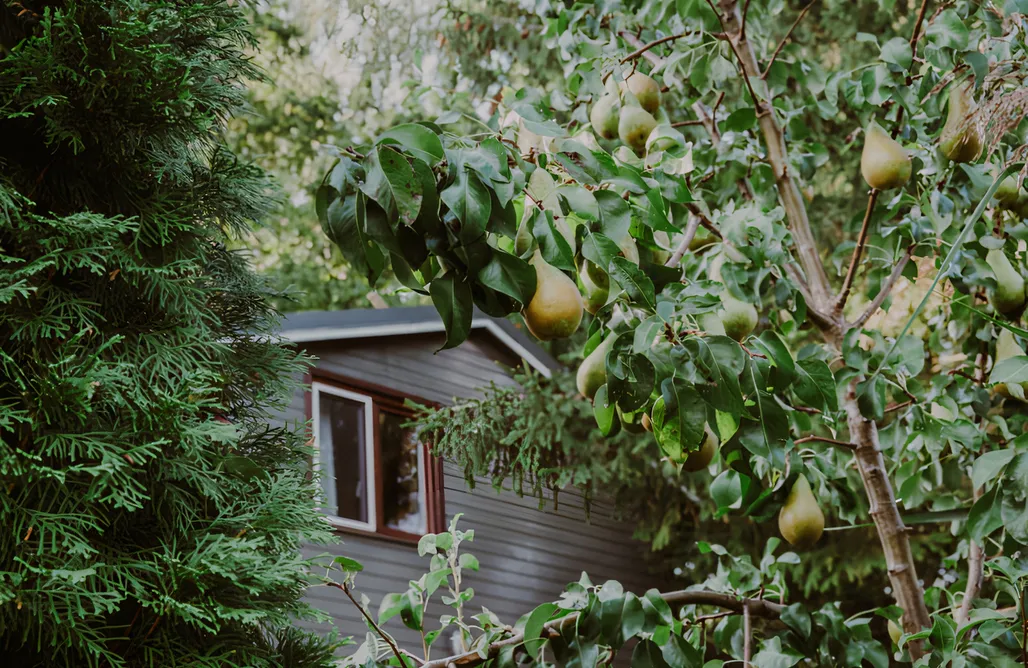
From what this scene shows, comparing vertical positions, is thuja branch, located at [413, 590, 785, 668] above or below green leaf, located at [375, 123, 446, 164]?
below

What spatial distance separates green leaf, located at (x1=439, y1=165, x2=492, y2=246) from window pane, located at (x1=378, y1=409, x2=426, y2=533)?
1.48 metres

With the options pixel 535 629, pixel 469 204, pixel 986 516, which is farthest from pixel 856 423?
pixel 469 204

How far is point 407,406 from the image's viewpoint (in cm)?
245

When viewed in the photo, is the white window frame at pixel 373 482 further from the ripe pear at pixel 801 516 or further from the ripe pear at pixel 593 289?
the ripe pear at pixel 593 289

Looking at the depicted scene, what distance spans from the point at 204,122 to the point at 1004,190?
3.80ft

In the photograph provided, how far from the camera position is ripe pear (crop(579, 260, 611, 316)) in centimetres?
110

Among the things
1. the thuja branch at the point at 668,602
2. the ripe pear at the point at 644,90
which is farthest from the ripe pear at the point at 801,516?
the ripe pear at the point at 644,90

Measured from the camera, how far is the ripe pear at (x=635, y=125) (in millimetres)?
1524

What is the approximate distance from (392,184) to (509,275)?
0.14m

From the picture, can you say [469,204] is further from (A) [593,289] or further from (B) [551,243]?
(A) [593,289]

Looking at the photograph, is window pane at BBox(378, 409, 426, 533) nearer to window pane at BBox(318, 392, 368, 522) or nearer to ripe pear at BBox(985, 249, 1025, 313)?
window pane at BBox(318, 392, 368, 522)

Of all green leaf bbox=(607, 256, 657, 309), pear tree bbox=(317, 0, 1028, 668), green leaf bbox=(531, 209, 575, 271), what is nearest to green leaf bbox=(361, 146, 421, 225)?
pear tree bbox=(317, 0, 1028, 668)

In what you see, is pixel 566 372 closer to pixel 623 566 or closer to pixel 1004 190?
pixel 623 566

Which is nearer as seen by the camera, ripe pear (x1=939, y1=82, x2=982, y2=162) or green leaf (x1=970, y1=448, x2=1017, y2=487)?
green leaf (x1=970, y1=448, x2=1017, y2=487)
